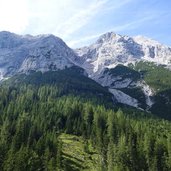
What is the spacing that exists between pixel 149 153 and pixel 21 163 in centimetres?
5292

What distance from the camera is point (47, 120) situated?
574 feet

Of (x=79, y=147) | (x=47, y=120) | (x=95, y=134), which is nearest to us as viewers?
(x=79, y=147)

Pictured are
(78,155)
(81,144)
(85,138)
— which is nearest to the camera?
(78,155)

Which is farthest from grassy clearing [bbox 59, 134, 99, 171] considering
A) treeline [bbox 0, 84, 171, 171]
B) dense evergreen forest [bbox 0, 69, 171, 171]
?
treeline [bbox 0, 84, 171, 171]

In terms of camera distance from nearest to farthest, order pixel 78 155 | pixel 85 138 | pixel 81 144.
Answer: pixel 78 155
pixel 81 144
pixel 85 138

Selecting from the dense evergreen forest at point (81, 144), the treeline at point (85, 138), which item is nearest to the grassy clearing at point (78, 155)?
the dense evergreen forest at point (81, 144)

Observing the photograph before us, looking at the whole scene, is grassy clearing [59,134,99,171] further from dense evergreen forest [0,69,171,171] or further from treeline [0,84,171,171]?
treeline [0,84,171,171]

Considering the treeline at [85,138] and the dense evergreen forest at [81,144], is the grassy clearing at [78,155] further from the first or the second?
the treeline at [85,138]

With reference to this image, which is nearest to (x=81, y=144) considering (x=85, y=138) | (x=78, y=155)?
(x=85, y=138)

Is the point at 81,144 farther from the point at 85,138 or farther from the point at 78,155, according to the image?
the point at 78,155

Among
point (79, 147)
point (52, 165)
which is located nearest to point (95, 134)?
point (79, 147)

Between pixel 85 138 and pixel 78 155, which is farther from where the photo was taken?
pixel 85 138

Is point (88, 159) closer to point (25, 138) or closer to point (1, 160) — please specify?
point (25, 138)

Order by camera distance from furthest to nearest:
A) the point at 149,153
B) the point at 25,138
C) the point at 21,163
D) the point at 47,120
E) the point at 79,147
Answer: the point at 47,120, the point at 79,147, the point at 25,138, the point at 149,153, the point at 21,163
